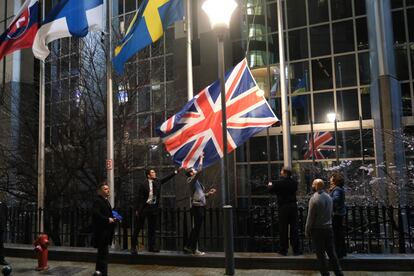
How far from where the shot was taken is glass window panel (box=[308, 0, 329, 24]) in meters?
23.1

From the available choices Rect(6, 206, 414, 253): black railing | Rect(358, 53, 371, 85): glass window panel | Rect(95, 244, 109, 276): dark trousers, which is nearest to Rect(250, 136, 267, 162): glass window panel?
Rect(358, 53, 371, 85): glass window panel

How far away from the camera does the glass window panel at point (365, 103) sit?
71.2ft

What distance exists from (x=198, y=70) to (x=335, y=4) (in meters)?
7.29

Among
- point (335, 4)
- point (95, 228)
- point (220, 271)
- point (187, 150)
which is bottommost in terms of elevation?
point (220, 271)

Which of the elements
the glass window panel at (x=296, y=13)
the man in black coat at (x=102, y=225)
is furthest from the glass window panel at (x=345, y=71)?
the man in black coat at (x=102, y=225)

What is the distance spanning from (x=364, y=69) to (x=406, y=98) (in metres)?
2.27

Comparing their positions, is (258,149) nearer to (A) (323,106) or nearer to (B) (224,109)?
(A) (323,106)

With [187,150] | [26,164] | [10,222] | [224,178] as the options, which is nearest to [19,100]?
[26,164]

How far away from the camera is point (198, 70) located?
2342 centimetres

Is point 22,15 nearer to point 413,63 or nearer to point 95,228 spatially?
point 95,228

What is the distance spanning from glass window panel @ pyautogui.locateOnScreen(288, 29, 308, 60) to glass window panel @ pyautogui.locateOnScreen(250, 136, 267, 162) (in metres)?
4.33

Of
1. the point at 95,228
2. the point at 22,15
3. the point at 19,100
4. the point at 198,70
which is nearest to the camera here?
the point at 95,228

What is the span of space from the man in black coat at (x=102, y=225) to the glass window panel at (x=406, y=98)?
16.9m

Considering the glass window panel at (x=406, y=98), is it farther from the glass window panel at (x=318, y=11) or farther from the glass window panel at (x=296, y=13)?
the glass window panel at (x=296, y=13)
